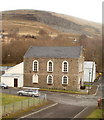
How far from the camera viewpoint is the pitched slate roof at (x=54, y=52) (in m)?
43.5

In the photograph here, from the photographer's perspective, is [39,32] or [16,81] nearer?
[16,81]

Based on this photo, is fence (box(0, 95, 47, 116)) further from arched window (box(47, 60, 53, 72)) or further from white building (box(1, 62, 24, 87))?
white building (box(1, 62, 24, 87))

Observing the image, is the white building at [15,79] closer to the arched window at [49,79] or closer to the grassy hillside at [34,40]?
the arched window at [49,79]

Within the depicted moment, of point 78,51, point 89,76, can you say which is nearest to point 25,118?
point 78,51

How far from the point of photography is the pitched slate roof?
43.5 meters

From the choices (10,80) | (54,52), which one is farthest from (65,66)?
(10,80)

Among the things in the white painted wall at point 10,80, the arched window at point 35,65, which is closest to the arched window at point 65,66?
the arched window at point 35,65

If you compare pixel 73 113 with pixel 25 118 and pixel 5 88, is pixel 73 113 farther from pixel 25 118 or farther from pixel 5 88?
pixel 5 88

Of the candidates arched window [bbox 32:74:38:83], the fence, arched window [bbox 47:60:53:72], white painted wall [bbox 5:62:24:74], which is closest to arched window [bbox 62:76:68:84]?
arched window [bbox 47:60:53:72]

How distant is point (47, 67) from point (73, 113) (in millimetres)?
19720

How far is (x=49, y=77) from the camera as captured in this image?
145ft

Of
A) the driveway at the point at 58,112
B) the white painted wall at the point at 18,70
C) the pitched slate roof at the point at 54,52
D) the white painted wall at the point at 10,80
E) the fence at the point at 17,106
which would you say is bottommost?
the driveway at the point at 58,112

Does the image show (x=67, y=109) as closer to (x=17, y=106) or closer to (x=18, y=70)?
(x=17, y=106)

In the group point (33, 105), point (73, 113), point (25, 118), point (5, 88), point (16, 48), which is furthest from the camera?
point (16, 48)
